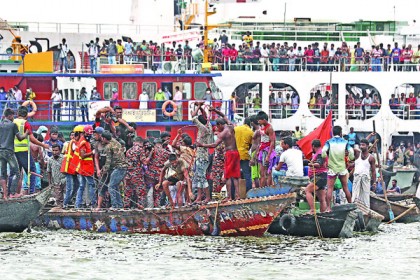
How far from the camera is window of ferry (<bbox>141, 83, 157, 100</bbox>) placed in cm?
3484

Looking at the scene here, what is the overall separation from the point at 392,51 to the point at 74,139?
22.3 meters

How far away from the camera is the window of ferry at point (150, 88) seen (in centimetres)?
3484

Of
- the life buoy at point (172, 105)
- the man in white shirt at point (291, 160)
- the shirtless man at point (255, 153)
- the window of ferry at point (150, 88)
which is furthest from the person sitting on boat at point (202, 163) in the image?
the window of ferry at point (150, 88)

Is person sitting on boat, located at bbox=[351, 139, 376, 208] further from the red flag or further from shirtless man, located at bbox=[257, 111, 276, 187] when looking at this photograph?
shirtless man, located at bbox=[257, 111, 276, 187]

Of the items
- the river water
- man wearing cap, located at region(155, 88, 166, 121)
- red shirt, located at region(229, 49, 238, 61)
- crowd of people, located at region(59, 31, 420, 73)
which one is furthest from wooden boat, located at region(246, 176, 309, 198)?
red shirt, located at region(229, 49, 238, 61)

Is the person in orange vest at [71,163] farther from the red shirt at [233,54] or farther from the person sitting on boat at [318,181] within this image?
the red shirt at [233,54]

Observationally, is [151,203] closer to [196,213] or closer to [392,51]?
[196,213]

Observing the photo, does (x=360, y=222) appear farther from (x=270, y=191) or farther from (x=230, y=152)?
(x=230, y=152)

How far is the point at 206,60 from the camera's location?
39125 millimetres

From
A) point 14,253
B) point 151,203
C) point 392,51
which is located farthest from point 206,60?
point 14,253

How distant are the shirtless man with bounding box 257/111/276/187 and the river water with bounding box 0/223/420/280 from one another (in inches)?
47.8

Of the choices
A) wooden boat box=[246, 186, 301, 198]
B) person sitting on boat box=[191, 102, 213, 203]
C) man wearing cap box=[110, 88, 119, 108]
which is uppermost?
man wearing cap box=[110, 88, 119, 108]

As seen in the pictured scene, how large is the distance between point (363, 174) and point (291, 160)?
216 cm

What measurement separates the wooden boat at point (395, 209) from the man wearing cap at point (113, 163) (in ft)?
17.9
